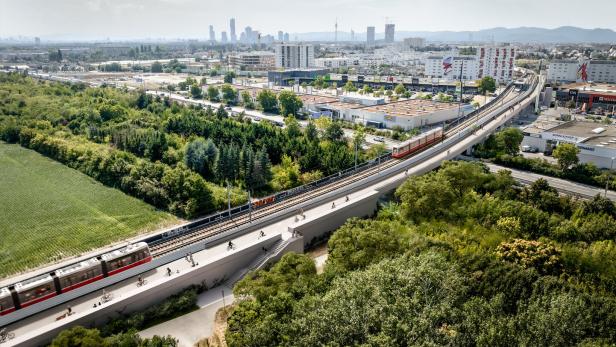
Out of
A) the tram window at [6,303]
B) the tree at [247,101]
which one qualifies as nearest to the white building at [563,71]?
the tree at [247,101]

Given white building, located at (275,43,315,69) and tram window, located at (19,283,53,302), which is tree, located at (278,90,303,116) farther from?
white building, located at (275,43,315,69)

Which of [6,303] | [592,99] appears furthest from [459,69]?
[6,303]

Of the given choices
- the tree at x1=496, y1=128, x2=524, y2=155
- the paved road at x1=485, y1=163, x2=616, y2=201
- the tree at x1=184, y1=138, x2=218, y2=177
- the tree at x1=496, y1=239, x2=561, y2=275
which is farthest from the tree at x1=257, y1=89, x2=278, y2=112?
the tree at x1=496, y1=239, x2=561, y2=275

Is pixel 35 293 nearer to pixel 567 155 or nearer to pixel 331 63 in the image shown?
pixel 567 155

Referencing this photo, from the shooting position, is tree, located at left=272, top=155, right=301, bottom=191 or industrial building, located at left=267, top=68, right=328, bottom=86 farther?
industrial building, located at left=267, top=68, right=328, bottom=86

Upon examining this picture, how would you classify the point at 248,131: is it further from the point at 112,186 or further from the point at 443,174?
the point at 443,174

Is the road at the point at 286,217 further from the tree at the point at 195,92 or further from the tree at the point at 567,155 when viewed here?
the tree at the point at 195,92
